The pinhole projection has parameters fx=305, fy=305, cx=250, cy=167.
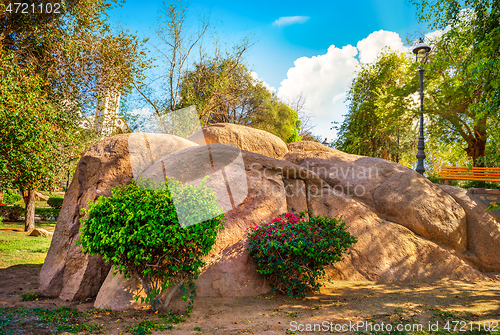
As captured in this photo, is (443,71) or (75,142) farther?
(443,71)

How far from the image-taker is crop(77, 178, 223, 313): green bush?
4590 mm

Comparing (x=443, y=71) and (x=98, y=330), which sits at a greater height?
(x=443, y=71)

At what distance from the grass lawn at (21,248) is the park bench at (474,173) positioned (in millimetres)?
14375

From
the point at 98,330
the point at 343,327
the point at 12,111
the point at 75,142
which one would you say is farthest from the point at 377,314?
the point at 75,142

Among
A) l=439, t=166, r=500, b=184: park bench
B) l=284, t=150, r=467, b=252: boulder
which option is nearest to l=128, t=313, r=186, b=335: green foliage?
l=284, t=150, r=467, b=252: boulder

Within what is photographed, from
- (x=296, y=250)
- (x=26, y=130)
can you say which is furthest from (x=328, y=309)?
(x=26, y=130)

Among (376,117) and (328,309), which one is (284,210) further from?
(376,117)

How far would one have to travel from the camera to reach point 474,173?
Result: 37.2 feet

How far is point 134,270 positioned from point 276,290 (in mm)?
2689

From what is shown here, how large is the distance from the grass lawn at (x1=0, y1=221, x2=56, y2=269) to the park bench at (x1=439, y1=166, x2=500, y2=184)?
47.2 feet

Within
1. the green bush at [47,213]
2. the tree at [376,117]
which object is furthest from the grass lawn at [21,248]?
the tree at [376,117]

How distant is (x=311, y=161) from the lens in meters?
9.25

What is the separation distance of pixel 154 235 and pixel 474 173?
39.2ft

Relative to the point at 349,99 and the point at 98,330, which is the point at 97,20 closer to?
the point at 98,330
